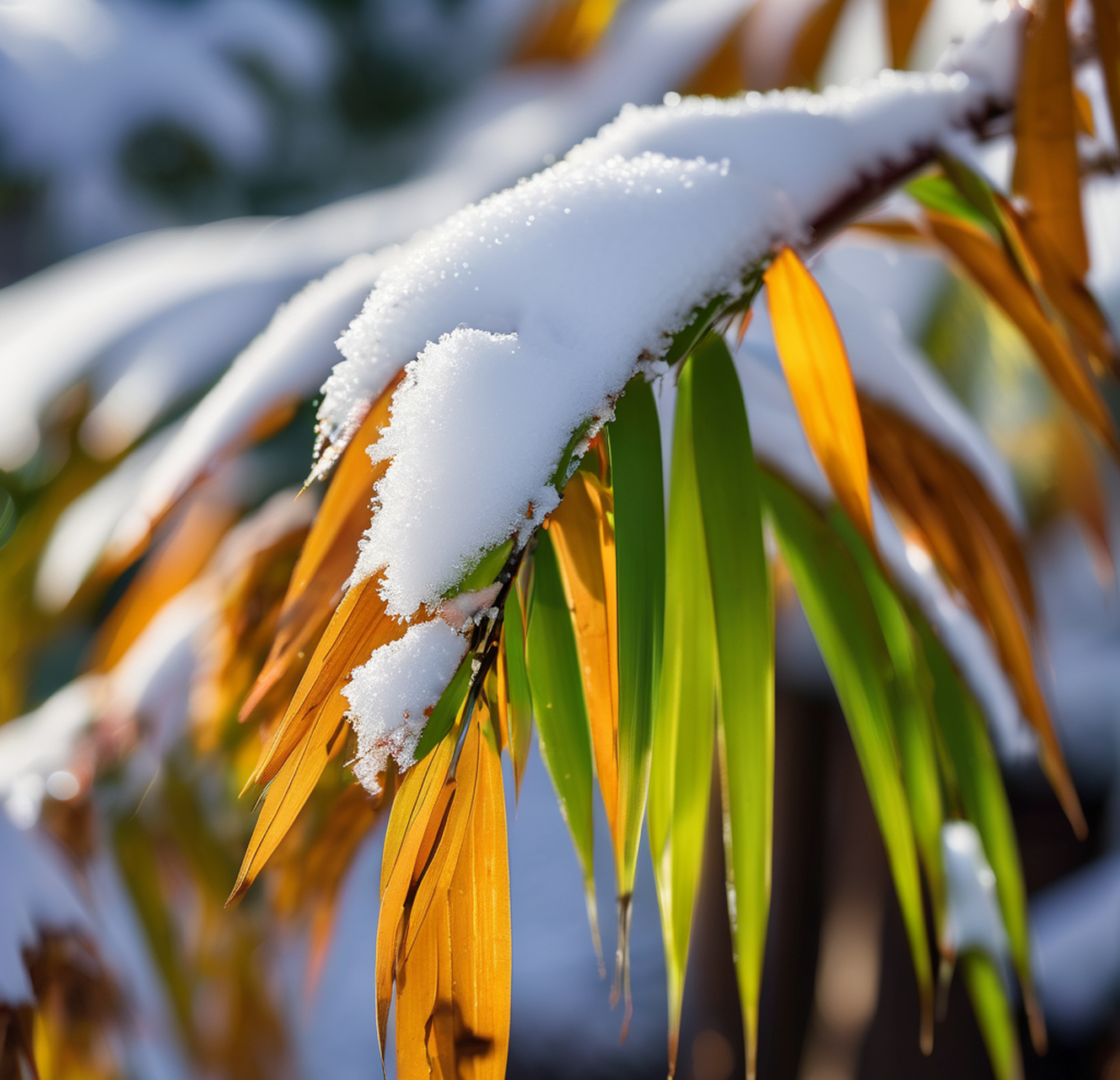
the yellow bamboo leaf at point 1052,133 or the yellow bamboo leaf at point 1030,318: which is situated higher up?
the yellow bamboo leaf at point 1052,133

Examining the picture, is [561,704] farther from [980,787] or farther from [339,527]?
[980,787]

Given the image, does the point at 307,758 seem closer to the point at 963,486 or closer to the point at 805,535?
the point at 805,535

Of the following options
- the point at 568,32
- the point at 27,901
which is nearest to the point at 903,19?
the point at 568,32

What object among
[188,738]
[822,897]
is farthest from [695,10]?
[822,897]

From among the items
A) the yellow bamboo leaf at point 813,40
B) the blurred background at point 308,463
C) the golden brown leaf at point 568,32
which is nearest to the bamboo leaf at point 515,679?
the blurred background at point 308,463

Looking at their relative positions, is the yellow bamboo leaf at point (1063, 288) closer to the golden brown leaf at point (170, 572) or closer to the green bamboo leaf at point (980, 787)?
the green bamboo leaf at point (980, 787)
